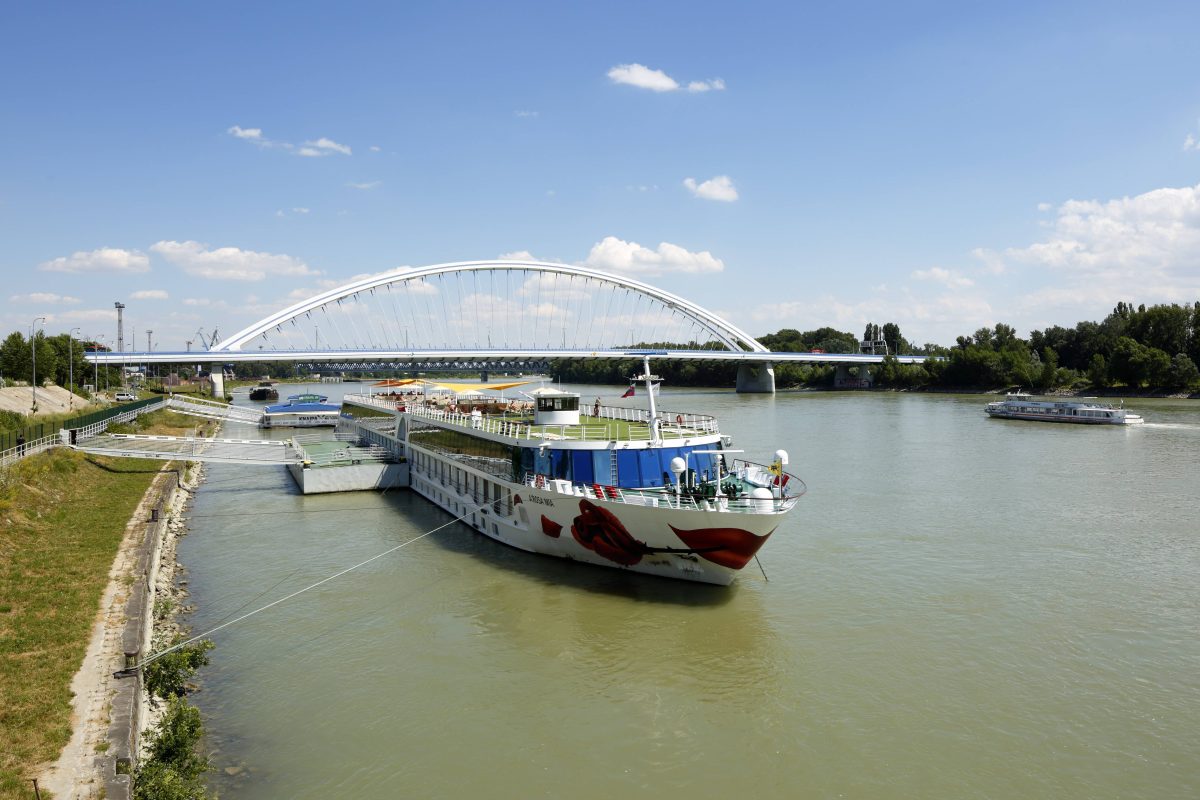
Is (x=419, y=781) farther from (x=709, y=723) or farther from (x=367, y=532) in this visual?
(x=367, y=532)

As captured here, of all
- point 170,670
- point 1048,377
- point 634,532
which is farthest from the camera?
point 1048,377

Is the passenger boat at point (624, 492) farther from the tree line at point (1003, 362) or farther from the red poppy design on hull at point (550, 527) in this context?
the tree line at point (1003, 362)

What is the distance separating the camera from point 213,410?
65.8 meters

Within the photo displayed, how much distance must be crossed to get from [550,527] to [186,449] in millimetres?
24043

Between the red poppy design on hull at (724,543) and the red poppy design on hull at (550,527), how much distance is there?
134 inches

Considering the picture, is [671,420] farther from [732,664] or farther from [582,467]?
[732,664]

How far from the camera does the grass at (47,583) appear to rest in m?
9.04

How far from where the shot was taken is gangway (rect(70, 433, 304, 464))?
2995 cm

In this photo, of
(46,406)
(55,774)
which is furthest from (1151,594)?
(46,406)

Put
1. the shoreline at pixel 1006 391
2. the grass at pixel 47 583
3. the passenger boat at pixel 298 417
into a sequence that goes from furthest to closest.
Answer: the shoreline at pixel 1006 391 < the passenger boat at pixel 298 417 < the grass at pixel 47 583

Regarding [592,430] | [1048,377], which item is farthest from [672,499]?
[1048,377]

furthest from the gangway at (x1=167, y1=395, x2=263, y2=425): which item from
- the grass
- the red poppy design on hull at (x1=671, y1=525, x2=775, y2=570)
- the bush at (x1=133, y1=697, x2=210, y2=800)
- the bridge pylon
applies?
the bridge pylon

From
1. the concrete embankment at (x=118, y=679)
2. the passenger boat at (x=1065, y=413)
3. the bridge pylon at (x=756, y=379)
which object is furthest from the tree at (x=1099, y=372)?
the concrete embankment at (x=118, y=679)

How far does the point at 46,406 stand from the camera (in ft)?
150
